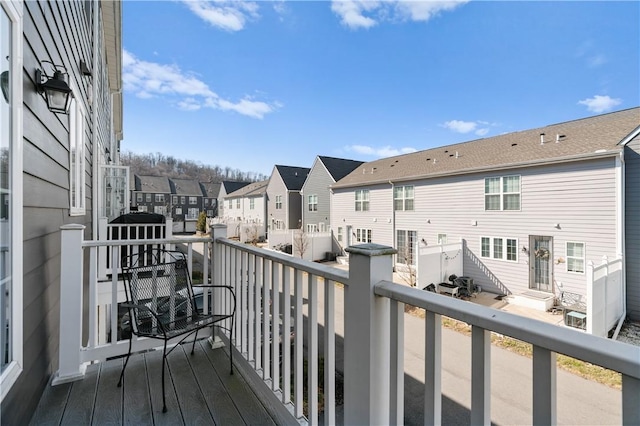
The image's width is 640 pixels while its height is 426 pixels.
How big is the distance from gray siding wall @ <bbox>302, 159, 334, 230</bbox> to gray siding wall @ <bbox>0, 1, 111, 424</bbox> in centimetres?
1584

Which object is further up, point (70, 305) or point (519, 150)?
point (519, 150)

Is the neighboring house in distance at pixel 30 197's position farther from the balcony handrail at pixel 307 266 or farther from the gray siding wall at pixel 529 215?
the gray siding wall at pixel 529 215

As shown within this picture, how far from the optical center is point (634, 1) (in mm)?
4992

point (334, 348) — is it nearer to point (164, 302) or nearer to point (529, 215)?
point (164, 302)

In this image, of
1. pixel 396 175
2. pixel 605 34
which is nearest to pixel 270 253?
pixel 605 34

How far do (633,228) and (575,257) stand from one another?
1.48 metres

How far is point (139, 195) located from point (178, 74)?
29.6 metres

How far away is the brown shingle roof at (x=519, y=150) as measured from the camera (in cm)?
902

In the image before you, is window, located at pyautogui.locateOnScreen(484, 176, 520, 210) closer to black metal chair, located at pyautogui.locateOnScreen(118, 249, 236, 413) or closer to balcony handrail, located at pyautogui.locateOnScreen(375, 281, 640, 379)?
black metal chair, located at pyautogui.locateOnScreen(118, 249, 236, 413)

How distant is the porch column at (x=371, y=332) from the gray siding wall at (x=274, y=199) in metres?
21.2

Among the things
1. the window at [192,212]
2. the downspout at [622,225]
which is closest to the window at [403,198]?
the downspout at [622,225]

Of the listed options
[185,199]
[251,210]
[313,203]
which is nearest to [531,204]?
[313,203]

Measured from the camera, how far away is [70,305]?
7.41 ft

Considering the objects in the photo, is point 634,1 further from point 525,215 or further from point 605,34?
point 525,215
